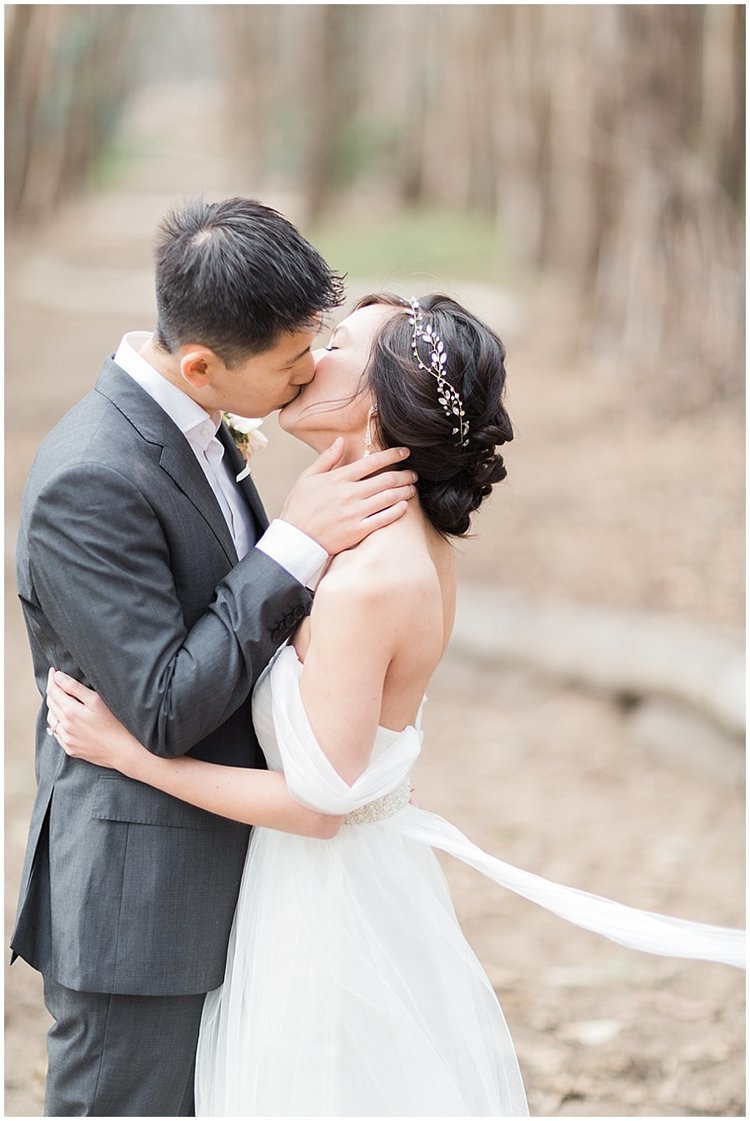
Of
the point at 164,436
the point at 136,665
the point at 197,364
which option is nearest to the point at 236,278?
the point at 197,364

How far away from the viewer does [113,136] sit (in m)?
23.4

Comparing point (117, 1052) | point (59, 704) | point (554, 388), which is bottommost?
point (554, 388)

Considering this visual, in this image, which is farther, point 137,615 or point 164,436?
point 164,436

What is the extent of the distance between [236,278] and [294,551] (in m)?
0.47

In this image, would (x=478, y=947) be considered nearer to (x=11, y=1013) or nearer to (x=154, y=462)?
(x=11, y=1013)

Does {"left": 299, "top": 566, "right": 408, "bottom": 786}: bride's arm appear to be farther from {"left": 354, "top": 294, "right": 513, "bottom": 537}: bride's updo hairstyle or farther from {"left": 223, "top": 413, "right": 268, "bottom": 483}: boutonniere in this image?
{"left": 223, "top": 413, "right": 268, "bottom": 483}: boutonniere

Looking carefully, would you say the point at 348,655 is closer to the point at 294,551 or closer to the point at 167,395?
the point at 294,551

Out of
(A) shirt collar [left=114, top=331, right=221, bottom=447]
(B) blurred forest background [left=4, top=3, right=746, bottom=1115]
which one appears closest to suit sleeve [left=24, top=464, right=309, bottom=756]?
(A) shirt collar [left=114, top=331, right=221, bottom=447]

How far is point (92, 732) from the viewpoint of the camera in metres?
2.07

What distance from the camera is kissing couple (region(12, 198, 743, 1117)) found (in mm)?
1990

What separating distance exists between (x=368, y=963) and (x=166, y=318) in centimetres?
127

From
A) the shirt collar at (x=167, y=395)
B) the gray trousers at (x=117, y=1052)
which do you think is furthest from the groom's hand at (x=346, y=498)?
the gray trousers at (x=117, y=1052)

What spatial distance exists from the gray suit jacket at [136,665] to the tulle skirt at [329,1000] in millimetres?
73

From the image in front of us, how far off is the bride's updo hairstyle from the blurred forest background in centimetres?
48
